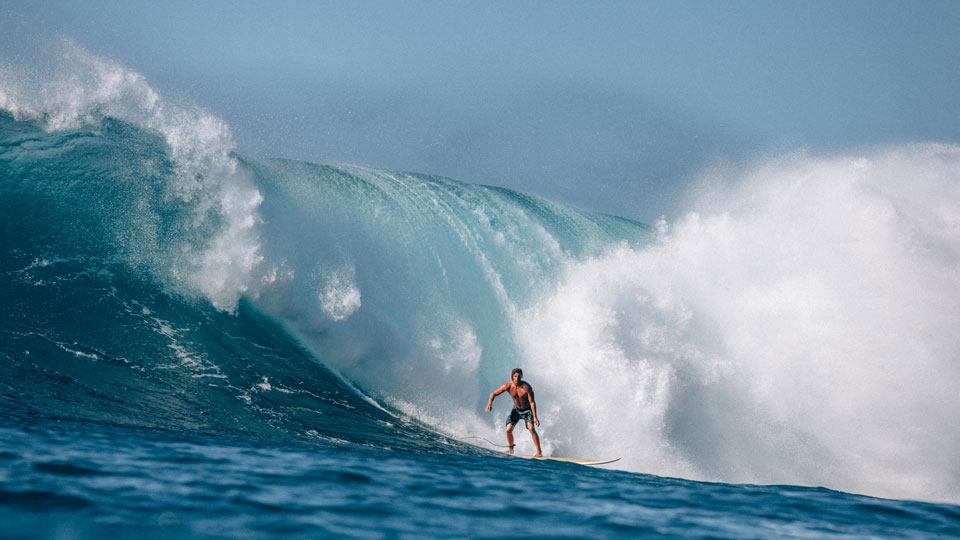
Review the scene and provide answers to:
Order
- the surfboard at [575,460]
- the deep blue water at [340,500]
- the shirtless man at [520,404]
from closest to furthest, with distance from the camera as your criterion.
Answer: the deep blue water at [340,500] < the surfboard at [575,460] < the shirtless man at [520,404]

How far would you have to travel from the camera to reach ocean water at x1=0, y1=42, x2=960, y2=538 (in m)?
4.18

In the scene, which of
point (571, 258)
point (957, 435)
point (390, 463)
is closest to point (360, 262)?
point (571, 258)

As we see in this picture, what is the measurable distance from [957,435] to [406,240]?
9.28 metres

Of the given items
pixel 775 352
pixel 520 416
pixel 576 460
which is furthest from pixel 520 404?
pixel 775 352

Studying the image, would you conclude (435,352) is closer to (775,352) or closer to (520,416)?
(520,416)

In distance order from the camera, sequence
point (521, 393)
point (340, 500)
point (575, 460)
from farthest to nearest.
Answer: point (521, 393) → point (575, 460) → point (340, 500)

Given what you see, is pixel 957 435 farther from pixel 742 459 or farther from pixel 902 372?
pixel 742 459

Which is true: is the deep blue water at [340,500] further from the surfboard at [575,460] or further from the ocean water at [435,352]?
the surfboard at [575,460]

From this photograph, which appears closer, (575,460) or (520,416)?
(575,460)

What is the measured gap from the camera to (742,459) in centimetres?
1061

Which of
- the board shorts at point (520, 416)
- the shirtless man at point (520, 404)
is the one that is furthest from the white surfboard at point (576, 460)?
the board shorts at point (520, 416)

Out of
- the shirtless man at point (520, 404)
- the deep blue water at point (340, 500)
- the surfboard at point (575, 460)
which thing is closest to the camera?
the deep blue water at point (340, 500)

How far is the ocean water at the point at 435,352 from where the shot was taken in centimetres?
418

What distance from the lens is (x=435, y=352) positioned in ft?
34.6
